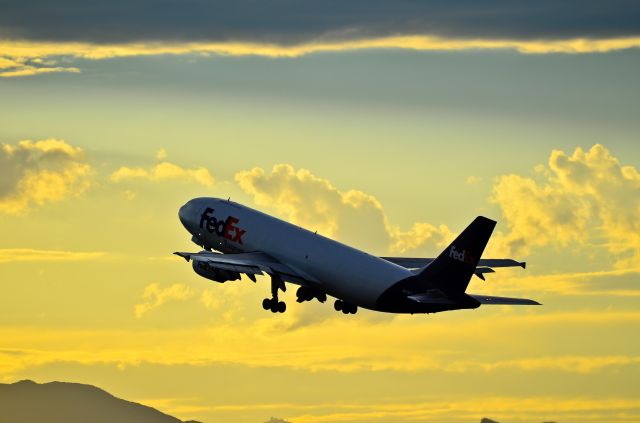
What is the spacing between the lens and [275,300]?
132m

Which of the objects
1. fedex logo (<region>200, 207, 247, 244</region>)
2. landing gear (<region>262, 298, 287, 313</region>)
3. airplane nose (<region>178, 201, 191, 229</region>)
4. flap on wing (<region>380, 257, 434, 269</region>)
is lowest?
landing gear (<region>262, 298, 287, 313</region>)

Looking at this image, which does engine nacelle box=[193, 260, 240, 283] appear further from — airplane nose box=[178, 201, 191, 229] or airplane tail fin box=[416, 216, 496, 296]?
airplane tail fin box=[416, 216, 496, 296]

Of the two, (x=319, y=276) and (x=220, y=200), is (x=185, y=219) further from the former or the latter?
(x=319, y=276)

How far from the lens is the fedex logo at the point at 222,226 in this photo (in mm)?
137875

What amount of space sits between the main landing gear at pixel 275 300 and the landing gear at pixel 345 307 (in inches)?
200

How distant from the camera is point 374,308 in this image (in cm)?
12350

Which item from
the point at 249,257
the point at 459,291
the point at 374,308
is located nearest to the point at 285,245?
the point at 249,257

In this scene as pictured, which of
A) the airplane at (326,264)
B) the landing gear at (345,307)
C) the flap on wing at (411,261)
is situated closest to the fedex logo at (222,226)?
the airplane at (326,264)

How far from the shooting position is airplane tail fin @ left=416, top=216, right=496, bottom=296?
378 ft

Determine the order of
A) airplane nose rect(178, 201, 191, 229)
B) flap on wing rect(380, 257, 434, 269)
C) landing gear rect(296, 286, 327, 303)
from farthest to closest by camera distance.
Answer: airplane nose rect(178, 201, 191, 229)
flap on wing rect(380, 257, 434, 269)
landing gear rect(296, 286, 327, 303)

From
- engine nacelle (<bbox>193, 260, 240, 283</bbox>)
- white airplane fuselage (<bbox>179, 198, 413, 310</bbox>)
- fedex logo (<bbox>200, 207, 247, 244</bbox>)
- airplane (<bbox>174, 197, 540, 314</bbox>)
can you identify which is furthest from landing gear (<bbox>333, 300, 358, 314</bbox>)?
fedex logo (<bbox>200, 207, 247, 244</bbox>)

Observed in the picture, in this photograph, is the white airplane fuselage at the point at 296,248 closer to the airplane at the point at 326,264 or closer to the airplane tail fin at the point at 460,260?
the airplane at the point at 326,264

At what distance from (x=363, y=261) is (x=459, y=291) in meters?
10.2

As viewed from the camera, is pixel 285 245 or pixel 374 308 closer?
pixel 374 308
